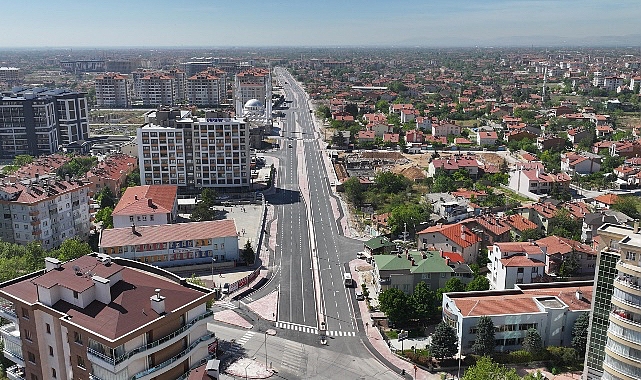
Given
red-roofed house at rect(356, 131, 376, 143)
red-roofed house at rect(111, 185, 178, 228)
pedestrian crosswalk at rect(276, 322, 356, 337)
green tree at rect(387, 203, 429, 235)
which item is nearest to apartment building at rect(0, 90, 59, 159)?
red-roofed house at rect(111, 185, 178, 228)

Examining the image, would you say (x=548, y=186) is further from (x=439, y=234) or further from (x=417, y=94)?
(x=417, y=94)

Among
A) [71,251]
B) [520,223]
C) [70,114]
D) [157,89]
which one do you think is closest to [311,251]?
[520,223]

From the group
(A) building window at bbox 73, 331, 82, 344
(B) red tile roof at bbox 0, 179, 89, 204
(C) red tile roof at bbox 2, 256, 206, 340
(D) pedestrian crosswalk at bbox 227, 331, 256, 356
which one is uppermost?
(C) red tile roof at bbox 2, 256, 206, 340

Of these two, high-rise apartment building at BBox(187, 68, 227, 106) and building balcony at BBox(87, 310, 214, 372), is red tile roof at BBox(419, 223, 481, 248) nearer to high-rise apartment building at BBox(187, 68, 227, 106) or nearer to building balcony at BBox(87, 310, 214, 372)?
building balcony at BBox(87, 310, 214, 372)

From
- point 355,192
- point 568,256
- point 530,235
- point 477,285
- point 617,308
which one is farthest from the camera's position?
point 355,192

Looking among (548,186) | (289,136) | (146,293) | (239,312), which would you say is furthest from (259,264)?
(289,136)

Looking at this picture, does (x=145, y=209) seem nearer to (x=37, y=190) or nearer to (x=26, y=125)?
(x=37, y=190)
